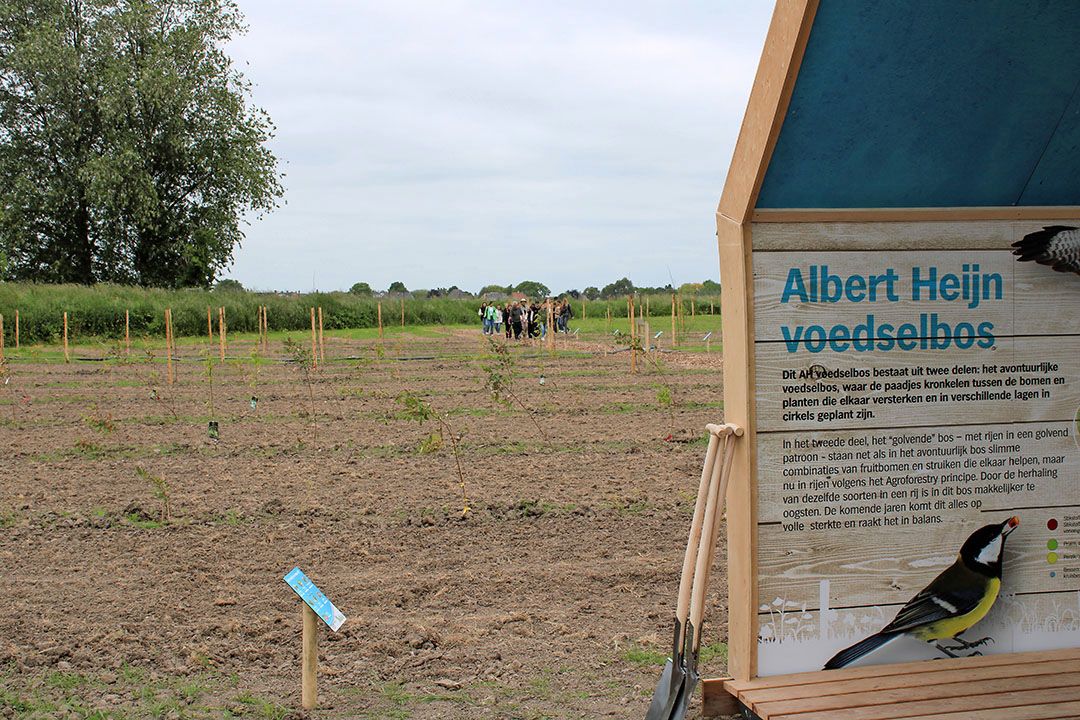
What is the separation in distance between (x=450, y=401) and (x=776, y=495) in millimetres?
12205

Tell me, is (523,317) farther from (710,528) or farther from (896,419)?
(710,528)

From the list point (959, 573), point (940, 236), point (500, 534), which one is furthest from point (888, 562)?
point (500, 534)

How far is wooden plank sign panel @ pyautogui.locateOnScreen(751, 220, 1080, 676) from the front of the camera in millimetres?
3748

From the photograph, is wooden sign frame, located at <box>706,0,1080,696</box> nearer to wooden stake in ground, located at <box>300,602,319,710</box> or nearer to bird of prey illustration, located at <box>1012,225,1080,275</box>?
bird of prey illustration, located at <box>1012,225,1080,275</box>

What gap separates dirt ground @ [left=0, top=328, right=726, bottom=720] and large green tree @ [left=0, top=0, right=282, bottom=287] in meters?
32.0

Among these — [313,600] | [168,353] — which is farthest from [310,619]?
[168,353]

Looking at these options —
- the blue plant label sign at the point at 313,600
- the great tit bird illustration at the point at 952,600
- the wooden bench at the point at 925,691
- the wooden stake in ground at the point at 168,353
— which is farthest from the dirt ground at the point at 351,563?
the wooden stake in ground at the point at 168,353

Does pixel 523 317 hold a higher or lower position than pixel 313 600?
higher

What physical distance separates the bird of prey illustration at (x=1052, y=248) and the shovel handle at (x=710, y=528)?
1.26 m

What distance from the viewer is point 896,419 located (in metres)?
A: 3.83

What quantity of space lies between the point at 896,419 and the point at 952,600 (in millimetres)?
684

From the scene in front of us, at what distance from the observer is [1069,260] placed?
12.9ft

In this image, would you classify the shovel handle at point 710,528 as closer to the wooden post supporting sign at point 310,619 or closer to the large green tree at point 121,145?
the wooden post supporting sign at point 310,619

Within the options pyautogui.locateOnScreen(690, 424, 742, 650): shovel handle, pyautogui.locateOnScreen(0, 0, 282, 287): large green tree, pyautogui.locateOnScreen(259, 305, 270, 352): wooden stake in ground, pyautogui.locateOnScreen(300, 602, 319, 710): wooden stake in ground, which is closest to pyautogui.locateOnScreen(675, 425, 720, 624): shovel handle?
pyautogui.locateOnScreen(690, 424, 742, 650): shovel handle
